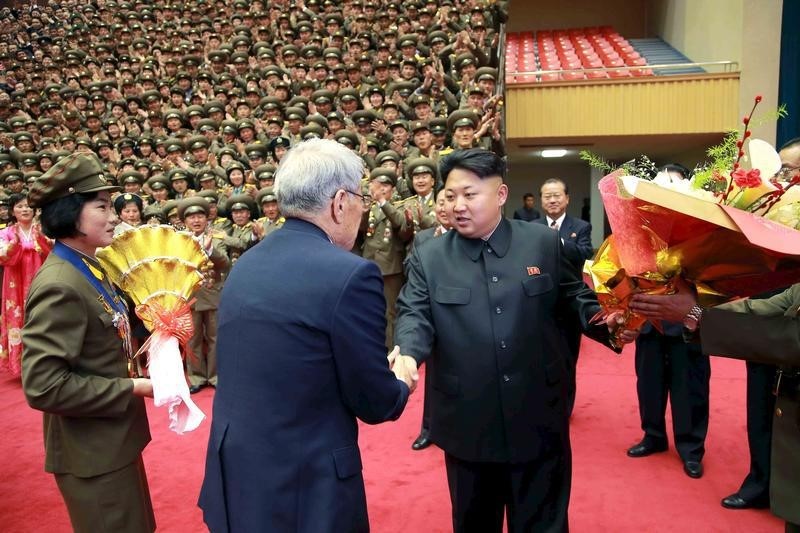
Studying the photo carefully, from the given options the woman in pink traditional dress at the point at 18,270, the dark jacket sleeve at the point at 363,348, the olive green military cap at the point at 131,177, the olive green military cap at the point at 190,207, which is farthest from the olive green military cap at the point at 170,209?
the dark jacket sleeve at the point at 363,348

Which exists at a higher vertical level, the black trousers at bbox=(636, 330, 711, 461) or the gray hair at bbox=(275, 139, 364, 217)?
the gray hair at bbox=(275, 139, 364, 217)

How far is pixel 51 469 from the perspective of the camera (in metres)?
1.64

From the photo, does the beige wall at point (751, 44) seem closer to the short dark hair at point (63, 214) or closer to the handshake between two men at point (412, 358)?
the handshake between two men at point (412, 358)

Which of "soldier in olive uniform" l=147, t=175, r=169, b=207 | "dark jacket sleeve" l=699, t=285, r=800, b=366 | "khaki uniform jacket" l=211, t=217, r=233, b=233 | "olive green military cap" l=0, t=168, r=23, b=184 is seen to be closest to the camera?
"dark jacket sleeve" l=699, t=285, r=800, b=366

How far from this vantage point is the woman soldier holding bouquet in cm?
151

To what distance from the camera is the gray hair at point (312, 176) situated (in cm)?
127

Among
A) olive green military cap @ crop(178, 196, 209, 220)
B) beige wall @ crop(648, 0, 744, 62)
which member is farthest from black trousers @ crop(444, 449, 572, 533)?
beige wall @ crop(648, 0, 744, 62)

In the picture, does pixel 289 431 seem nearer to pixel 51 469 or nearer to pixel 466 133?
pixel 51 469

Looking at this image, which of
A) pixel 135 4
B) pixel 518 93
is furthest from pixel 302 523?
pixel 135 4

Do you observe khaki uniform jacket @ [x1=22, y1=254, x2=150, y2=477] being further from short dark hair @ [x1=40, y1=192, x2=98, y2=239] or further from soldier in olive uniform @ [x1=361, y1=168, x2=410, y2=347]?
soldier in olive uniform @ [x1=361, y1=168, x2=410, y2=347]

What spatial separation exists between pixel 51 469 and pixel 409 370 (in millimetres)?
1031

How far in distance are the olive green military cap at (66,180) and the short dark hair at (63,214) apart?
0.02 meters

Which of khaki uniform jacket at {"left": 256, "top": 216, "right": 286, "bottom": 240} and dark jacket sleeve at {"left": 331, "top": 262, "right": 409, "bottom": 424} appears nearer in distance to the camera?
dark jacket sleeve at {"left": 331, "top": 262, "right": 409, "bottom": 424}

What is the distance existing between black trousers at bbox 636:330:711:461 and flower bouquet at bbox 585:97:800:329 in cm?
170
